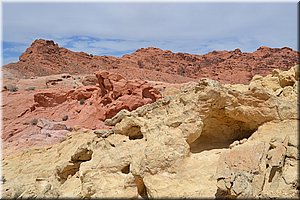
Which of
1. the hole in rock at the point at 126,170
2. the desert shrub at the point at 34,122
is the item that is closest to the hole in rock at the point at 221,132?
the hole in rock at the point at 126,170

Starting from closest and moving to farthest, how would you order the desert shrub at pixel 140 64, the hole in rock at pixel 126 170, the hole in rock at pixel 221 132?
the hole in rock at pixel 126 170, the hole in rock at pixel 221 132, the desert shrub at pixel 140 64

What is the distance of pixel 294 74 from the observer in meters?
6.01

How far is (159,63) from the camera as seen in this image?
210ft

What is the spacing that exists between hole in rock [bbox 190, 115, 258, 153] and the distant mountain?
41.4 metres

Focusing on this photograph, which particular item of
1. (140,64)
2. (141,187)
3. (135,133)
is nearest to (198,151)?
(141,187)

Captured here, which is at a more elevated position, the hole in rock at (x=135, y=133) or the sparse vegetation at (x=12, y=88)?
the sparse vegetation at (x=12, y=88)

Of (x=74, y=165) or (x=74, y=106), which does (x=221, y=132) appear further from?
(x=74, y=106)

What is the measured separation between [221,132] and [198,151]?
72 cm

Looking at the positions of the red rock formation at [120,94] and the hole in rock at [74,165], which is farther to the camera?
the red rock formation at [120,94]

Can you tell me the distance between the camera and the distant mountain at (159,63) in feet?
162

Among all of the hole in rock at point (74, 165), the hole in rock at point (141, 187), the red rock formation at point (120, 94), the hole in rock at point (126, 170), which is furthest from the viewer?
the red rock formation at point (120, 94)

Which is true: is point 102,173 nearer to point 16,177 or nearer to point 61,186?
point 61,186

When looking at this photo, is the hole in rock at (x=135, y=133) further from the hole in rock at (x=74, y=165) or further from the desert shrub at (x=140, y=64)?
the desert shrub at (x=140, y=64)

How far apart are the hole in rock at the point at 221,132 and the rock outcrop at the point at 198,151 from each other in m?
0.02
